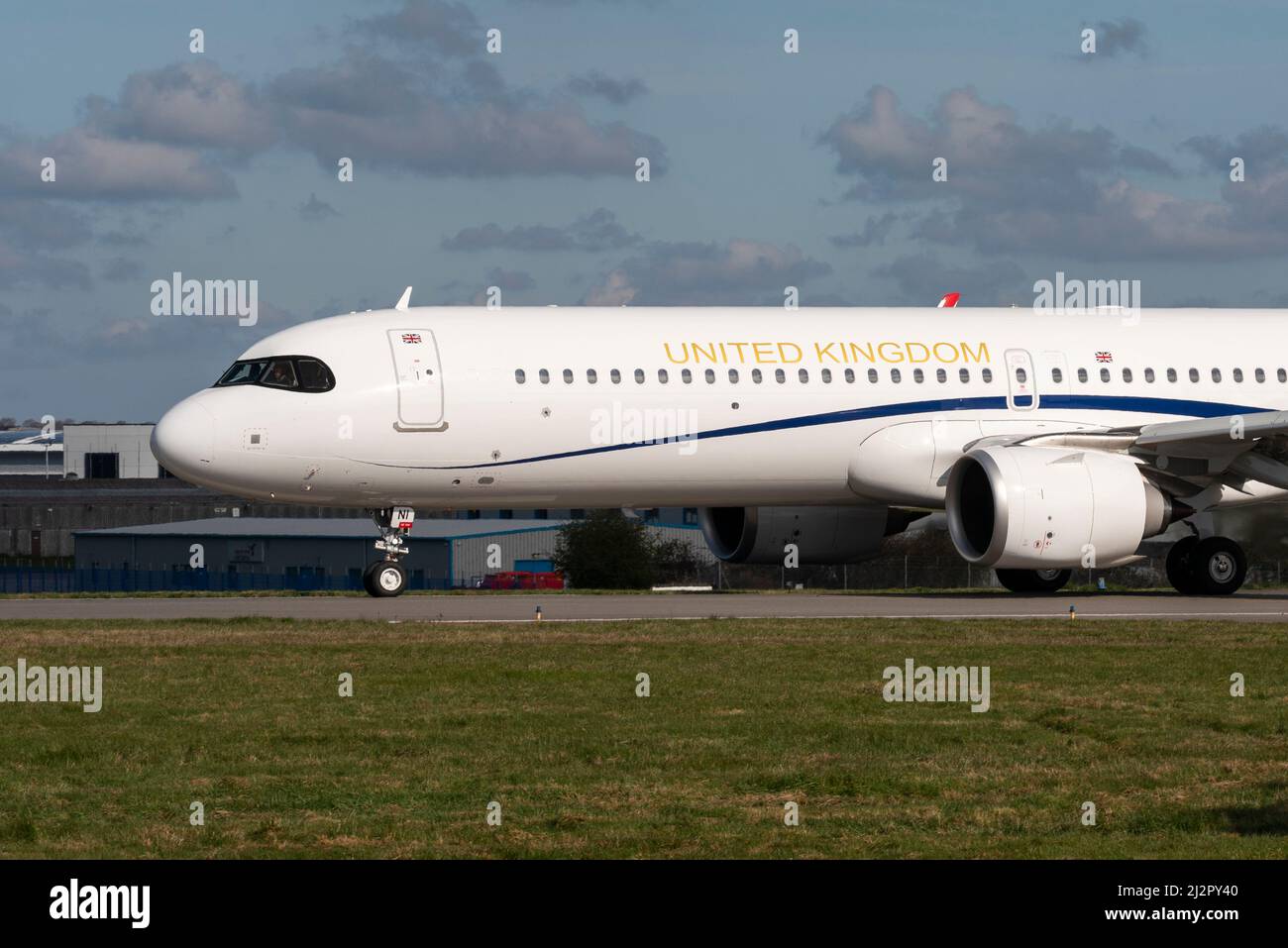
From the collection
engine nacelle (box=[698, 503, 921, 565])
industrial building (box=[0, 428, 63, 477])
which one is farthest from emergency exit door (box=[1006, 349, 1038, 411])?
industrial building (box=[0, 428, 63, 477])

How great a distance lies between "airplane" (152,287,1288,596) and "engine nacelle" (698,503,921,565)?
332 mm

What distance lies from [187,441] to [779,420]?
857cm

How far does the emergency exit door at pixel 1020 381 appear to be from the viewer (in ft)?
92.6

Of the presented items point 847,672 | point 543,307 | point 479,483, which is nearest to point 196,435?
point 479,483

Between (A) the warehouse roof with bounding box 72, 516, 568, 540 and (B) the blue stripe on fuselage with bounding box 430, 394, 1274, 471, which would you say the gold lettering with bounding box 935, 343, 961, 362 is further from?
(A) the warehouse roof with bounding box 72, 516, 568, 540

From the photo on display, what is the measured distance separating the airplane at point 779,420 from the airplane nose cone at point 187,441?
3 centimetres

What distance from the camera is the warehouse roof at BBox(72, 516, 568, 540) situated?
60.4m

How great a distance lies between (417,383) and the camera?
2605cm

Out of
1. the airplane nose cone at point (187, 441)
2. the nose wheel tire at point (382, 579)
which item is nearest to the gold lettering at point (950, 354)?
the nose wheel tire at point (382, 579)

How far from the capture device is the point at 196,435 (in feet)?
82.9

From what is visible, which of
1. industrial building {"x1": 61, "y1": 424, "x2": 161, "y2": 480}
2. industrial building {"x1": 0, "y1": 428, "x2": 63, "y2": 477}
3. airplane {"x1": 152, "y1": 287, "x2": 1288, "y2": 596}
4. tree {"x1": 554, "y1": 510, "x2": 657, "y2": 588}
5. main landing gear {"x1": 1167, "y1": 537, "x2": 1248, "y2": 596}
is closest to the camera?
airplane {"x1": 152, "y1": 287, "x2": 1288, "y2": 596}

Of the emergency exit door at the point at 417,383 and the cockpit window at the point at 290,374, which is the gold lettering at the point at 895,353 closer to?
the emergency exit door at the point at 417,383

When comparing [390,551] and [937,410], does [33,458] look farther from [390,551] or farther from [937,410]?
[937,410]
